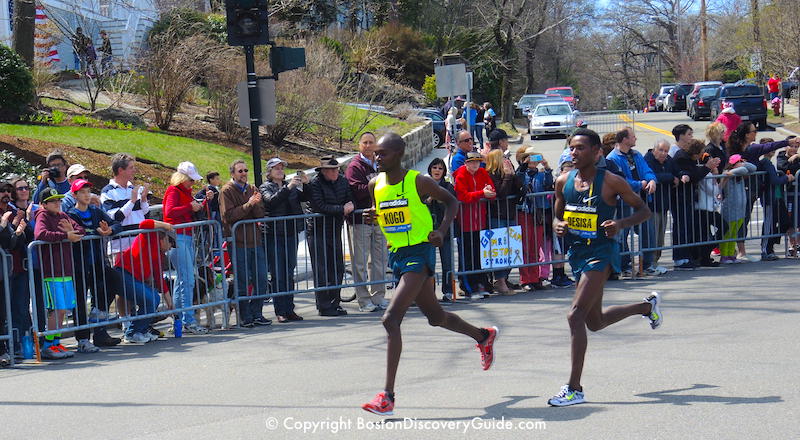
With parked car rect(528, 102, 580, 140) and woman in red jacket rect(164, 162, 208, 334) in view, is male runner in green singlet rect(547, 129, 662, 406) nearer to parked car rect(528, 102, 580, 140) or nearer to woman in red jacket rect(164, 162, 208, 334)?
woman in red jacket rect(164, 162, 208, 334)

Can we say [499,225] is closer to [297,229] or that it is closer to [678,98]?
[297,229]

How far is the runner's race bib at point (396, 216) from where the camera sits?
276 inches

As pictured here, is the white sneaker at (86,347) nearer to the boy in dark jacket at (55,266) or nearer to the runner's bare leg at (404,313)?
the boy in dark jacket at (55,266)

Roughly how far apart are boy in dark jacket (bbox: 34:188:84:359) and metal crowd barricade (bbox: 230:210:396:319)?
1.83m

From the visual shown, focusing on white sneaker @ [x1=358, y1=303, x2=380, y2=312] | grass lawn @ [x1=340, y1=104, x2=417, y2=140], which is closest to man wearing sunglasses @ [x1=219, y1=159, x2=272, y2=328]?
white sneaker @ [x1=358, y1=303, x2=380, y2=312]

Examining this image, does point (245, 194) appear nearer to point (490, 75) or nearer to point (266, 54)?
point (266, 54)

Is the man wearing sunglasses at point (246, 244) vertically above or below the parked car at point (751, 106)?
below

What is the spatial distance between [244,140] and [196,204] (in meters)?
14.6

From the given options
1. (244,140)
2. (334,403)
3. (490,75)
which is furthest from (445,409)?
(490,75)

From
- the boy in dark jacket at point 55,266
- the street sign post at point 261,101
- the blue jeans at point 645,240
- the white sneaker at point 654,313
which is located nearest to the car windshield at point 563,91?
the blue jeans at point 645,240

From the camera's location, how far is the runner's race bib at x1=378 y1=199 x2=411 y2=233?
23.0 feet

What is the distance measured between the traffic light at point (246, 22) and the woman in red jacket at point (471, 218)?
3.18m

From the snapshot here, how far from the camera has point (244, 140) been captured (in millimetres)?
25141

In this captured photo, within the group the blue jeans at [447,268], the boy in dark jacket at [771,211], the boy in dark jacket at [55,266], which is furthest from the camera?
the boy in dark jacket at [771,211]
